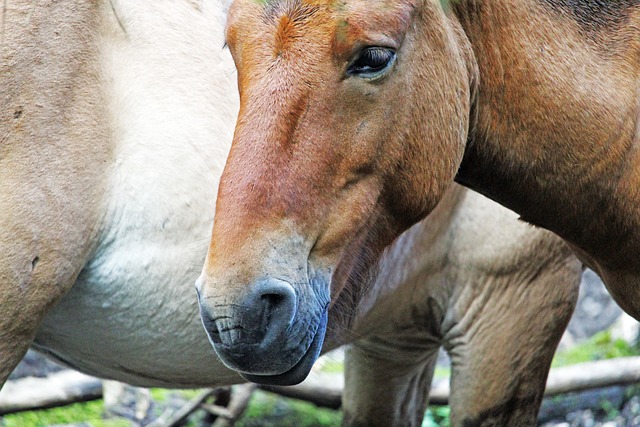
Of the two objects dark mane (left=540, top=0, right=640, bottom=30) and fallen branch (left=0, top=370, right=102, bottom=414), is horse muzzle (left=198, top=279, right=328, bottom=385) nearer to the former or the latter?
dark mane (left=540, top=0, right=640, bottom=30)

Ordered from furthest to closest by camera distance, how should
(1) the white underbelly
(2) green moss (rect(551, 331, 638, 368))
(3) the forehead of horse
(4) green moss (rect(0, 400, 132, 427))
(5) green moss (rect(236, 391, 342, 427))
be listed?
1. (2) green moss (rect(551, 331, 638, 368))
2. (5) green moss (rect(236, 391, 342, 427))
3. (4) green moss (rect(0, 400, 132, 427))
4. (1) the white underbelly
5. (3) the forehead of horse

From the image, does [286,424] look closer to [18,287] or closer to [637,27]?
[18,287]

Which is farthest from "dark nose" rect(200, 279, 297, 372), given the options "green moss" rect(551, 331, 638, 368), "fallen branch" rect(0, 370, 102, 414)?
"green moss" rect(551, 331, 638, 368)

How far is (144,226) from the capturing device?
2643mm

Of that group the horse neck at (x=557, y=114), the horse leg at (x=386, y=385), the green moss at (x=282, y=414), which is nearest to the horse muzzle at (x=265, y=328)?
the horse neck at (x=557, y=114)

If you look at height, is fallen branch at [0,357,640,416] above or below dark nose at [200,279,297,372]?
below

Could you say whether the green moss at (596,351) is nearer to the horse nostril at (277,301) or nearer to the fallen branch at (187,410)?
the fallen branch at (187,410)

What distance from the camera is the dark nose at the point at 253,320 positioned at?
1.88 meters

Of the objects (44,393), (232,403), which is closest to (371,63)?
(232,403)

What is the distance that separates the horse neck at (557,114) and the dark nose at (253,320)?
76 cm

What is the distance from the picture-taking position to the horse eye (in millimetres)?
2023

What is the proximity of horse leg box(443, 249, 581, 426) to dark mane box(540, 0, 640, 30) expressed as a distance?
1.13 meters

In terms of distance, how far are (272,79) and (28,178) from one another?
797mm

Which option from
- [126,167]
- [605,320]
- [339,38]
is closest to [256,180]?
[339,38]
